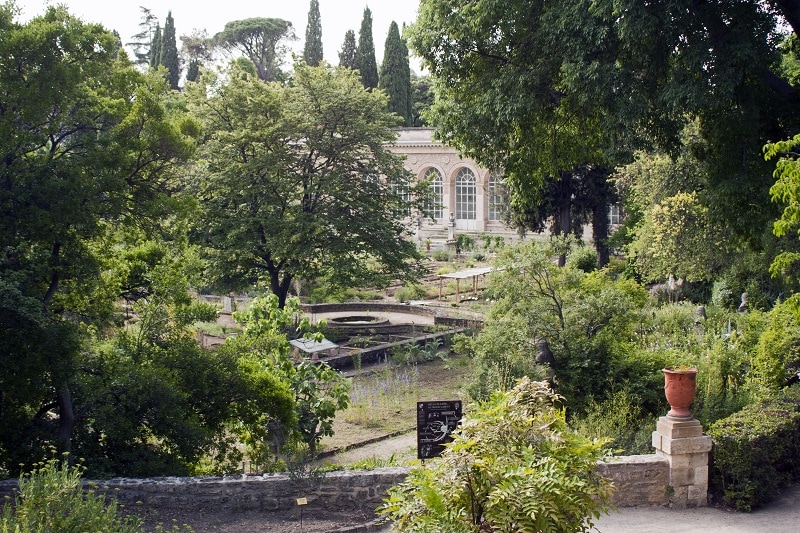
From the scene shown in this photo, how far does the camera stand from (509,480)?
5699 millimetres

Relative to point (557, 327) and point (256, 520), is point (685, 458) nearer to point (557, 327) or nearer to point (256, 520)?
point (557, 327)

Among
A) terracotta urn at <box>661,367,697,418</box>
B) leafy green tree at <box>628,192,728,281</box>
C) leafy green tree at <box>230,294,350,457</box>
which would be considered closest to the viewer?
terracotta urn at <box>661,367,697,418</box>

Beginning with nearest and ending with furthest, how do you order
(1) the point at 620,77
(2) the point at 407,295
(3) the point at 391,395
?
(1) the point at 620,77, (3) the point at 391,395, (2) the point at 407,295

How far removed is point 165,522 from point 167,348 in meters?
2.91

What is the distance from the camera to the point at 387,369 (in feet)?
55.6

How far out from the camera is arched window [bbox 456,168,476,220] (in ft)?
150

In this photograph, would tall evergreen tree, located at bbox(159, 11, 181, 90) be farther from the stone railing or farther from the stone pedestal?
the stone pedestal

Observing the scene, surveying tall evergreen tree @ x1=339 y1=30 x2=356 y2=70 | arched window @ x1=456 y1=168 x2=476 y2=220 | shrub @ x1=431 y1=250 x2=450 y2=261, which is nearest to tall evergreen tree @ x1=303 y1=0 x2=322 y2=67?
tall evergreen tree @ x1=339 y1=30 x2=356 y2=70

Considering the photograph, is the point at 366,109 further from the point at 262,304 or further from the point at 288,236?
the point at 262,304

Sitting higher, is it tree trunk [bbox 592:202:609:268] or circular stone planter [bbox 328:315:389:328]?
tree trunk [bbox 592:202:609:268]

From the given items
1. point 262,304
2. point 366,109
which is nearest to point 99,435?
point 262,304

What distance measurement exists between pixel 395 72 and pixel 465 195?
331 inches

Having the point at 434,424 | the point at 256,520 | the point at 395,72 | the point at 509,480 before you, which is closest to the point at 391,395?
the point at 434,424

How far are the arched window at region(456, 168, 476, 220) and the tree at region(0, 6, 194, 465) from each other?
1425 inches
